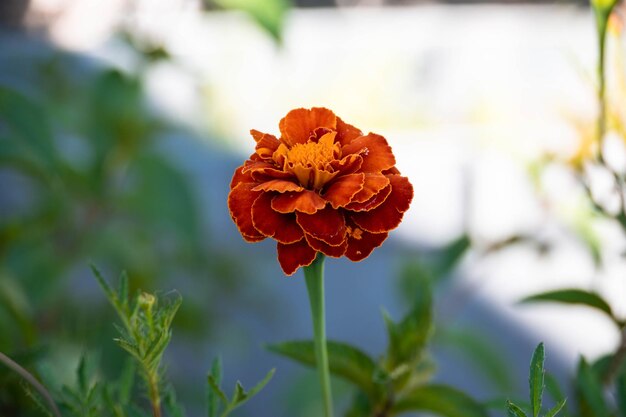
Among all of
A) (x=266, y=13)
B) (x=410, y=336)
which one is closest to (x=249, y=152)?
(x=266, y=13)

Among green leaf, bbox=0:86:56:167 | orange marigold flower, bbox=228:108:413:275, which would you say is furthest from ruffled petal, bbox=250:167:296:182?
green leaf, bbox=0:86:56:167

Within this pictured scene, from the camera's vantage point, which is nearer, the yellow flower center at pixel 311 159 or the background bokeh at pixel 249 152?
the yellow flower center at pixel 311 159

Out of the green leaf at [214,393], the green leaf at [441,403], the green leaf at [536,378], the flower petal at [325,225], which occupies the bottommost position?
the green leaf at [441,403]

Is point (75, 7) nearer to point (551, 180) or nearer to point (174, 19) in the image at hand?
point (174, 19)

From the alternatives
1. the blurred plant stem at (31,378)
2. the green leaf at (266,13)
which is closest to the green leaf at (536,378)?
the blurred plant stem at (31,378)

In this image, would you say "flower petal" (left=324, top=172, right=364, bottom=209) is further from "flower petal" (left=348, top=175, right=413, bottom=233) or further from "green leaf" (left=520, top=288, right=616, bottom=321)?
"green leaf" (left=520, top=288, right=616, bottom=321)

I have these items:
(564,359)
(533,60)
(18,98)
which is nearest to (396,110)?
(533,60)

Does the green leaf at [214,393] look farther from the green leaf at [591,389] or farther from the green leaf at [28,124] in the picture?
the green leaf at [28,124]
